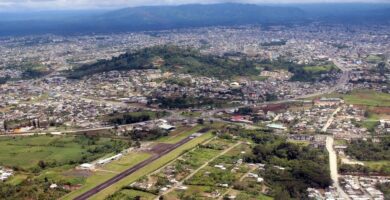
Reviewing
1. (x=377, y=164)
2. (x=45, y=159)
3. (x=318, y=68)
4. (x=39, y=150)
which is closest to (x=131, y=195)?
(x=45, y=159)

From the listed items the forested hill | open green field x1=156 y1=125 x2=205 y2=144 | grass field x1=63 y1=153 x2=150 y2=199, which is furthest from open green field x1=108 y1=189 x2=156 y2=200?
the forested hill

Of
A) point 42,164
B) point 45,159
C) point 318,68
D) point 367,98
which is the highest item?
point 318,68

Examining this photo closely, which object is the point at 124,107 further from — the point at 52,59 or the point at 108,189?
the point at 52,59

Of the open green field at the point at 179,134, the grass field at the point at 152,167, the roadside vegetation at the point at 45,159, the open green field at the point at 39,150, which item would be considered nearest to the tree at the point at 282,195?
the grass field at the point at 152,167

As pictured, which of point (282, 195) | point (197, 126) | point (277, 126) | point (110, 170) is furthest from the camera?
point (197, 126)

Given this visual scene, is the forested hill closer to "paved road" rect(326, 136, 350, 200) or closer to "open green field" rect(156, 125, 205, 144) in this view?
"open green field" rect(156, 125, 205, 144)

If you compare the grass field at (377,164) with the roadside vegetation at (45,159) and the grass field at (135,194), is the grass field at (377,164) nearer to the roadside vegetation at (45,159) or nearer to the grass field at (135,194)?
the grass field at (135,194)

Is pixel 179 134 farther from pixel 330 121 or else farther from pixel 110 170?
pixel 330 121
